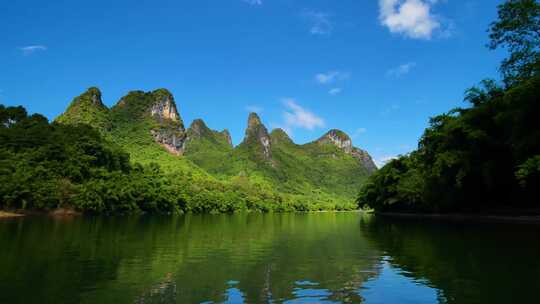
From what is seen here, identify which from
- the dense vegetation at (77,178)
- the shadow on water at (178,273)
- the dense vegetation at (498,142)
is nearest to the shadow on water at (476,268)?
the shadow on water at (178,273)

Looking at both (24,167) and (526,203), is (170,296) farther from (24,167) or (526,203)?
(24,167)

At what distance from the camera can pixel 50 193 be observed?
7481 centimetres

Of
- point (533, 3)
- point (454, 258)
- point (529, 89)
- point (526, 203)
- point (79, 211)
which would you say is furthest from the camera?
point (79, 211)

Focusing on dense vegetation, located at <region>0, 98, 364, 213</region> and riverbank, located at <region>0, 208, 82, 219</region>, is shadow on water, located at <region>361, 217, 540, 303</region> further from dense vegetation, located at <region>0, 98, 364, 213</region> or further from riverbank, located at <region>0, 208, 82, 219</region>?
dense vegetation, located at <region>0, 98, 364, 213</region>

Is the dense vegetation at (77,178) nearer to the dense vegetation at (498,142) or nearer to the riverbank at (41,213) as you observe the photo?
the riverbank at (41,213)

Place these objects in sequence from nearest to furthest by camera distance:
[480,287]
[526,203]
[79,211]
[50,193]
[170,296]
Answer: [170,296], [480,287], [526,203], [50,193], [79,211]

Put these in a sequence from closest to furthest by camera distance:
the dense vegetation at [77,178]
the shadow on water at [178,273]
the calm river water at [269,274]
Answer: the calm river water at [269,274], the shadow on water at [178,273], the dense vegetation at [77,178]

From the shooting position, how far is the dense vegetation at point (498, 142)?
3922cm

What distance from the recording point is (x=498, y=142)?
4741cm

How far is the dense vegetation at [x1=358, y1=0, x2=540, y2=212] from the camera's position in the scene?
3922cm

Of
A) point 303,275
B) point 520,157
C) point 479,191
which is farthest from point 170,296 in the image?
point 479,191

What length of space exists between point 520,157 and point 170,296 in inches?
1566

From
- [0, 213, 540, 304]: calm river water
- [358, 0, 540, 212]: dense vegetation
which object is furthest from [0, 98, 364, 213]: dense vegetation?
[358, 0, 540, 212]: dense vegetation

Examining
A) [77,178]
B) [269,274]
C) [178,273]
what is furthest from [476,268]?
[77,178]
